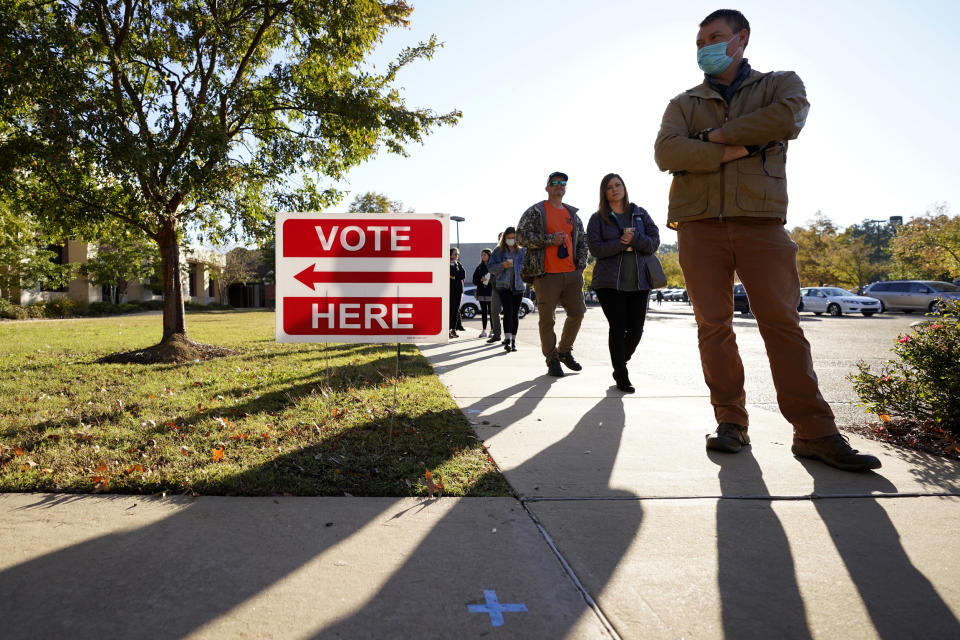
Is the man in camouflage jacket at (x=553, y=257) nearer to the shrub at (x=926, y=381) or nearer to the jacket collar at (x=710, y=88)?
the jacket collar at (x=710, y=88)

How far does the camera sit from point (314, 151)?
30.9ft

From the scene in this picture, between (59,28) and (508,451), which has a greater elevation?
(59,28)

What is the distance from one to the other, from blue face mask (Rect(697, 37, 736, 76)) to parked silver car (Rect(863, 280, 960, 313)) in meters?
30.3

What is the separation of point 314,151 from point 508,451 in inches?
294

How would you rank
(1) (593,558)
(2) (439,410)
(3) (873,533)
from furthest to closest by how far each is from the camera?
(2) (439,410), (3) (873,533), (1) (593,558)

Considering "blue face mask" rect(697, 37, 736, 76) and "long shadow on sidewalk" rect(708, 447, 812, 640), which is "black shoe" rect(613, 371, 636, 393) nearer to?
"long shadow on sidewalk" rect(708, 447, 812, 640)

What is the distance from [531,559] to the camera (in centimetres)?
203

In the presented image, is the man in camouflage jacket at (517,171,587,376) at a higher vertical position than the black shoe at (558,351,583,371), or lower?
higher

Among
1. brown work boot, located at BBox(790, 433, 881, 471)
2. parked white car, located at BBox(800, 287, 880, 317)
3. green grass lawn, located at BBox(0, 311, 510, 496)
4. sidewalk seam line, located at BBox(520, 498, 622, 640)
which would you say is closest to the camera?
sidewalk seam line, located at BBox(520, 498, 622, 640)

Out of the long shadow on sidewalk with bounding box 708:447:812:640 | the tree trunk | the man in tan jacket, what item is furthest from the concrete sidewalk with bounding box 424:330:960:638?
the tree trunk

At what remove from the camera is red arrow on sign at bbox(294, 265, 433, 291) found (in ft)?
11.8

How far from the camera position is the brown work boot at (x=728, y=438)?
134 inches

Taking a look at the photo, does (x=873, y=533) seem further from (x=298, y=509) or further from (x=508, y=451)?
(x=298, y=509)

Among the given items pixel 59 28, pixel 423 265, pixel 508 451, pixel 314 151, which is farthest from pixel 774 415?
pixel 59 28
